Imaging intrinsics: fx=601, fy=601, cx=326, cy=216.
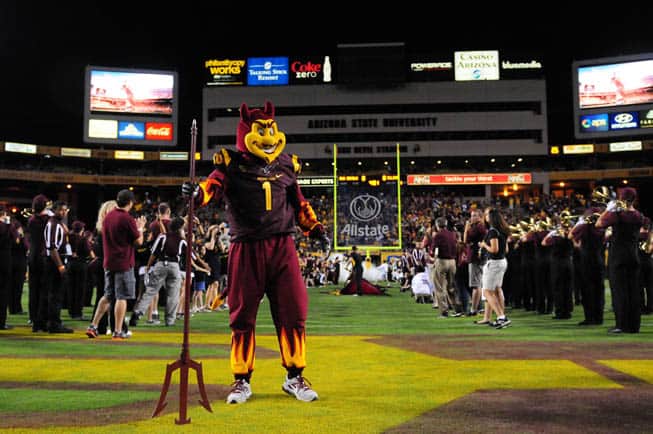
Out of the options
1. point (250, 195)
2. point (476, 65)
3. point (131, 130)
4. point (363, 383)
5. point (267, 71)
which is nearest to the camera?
point (250, 195)

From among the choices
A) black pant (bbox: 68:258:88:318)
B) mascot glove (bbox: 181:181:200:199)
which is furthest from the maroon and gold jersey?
black pant (bbox: 68:258:88:318)

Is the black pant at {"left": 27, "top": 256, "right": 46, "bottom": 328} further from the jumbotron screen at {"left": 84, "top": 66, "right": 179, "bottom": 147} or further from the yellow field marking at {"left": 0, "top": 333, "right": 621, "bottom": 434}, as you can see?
the jumbotron screen at {"left": 84, "top": 66, "right": 179, "bottom": 147}

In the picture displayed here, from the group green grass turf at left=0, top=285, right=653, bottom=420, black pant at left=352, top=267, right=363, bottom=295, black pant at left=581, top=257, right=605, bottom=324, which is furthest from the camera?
black pant at left=352, top=267, right=363, bottom=295

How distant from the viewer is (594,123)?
5041 centimetres

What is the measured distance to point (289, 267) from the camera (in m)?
5.05

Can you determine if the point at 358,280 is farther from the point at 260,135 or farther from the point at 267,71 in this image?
the point at 267,71

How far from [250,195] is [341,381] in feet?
6.21

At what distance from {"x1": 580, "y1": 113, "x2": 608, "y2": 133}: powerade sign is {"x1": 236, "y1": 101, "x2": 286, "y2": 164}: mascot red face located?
50.9 meters

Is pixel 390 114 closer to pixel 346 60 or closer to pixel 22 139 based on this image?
pixel 346 60

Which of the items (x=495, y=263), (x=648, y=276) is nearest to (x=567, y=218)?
(x=648, y=276)

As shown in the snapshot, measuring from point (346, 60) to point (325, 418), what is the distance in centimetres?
5897

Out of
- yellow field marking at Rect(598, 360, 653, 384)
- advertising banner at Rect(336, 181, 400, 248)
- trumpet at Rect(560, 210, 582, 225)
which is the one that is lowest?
yellow field marking at Rect(598, 360, 653, 384)

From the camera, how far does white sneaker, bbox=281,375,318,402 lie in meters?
4.57

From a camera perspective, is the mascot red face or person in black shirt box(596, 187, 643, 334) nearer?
the mascot red face
